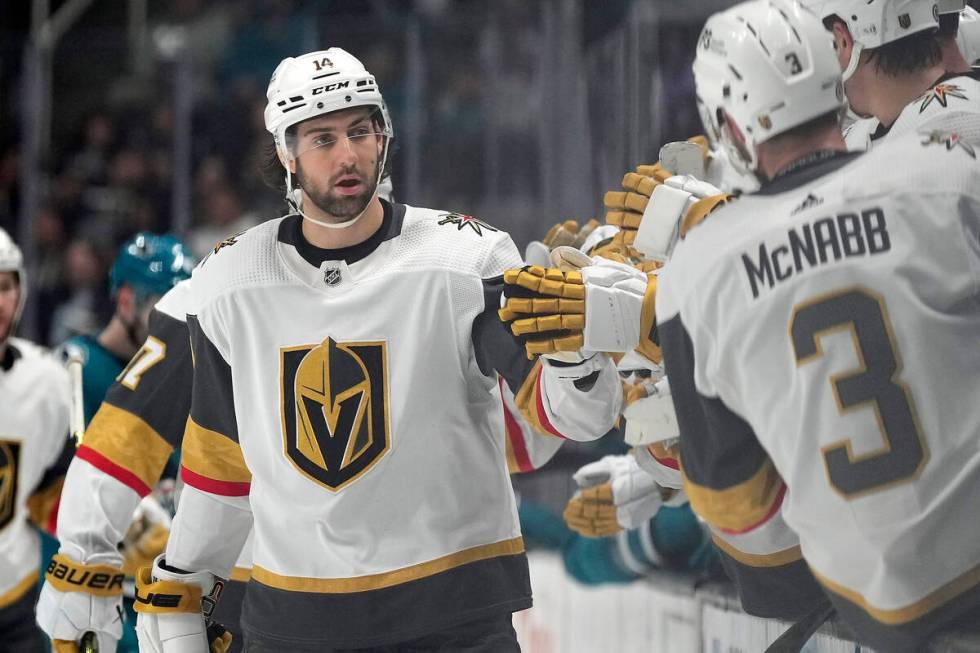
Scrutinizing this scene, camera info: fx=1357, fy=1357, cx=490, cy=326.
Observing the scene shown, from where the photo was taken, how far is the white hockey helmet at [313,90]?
233 centimetres

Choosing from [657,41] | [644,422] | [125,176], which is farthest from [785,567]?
[125,176]

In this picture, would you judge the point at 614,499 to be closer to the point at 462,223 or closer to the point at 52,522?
the point at 462,223

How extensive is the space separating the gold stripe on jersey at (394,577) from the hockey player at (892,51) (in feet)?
3.07

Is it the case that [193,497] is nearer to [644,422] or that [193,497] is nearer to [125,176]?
[644,422]

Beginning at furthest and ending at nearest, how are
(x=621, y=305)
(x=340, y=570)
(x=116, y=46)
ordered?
(x=116, y=46) → (x=340, y=570) → (x=621, y=305)

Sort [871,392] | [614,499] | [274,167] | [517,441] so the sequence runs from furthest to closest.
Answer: [614,499], [517,441], [274,167], [871,392]

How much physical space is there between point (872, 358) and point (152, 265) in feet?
7.90

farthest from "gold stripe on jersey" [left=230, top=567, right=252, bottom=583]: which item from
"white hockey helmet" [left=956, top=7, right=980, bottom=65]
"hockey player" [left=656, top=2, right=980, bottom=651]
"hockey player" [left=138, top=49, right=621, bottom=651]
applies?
"white hockey helmet" [left=956, top=7, right=980, bottom=65]

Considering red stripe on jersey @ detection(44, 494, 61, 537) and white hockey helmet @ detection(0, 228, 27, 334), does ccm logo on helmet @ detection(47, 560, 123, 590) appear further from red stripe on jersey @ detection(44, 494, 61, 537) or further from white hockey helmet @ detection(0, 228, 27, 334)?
white hockey helmet @ detection(0, 228, 27, 334)

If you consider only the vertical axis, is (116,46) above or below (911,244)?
above

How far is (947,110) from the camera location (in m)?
2.11

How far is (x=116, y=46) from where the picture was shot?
21.5 ft

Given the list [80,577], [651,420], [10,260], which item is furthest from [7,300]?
[651,420]

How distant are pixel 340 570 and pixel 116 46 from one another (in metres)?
4.95
